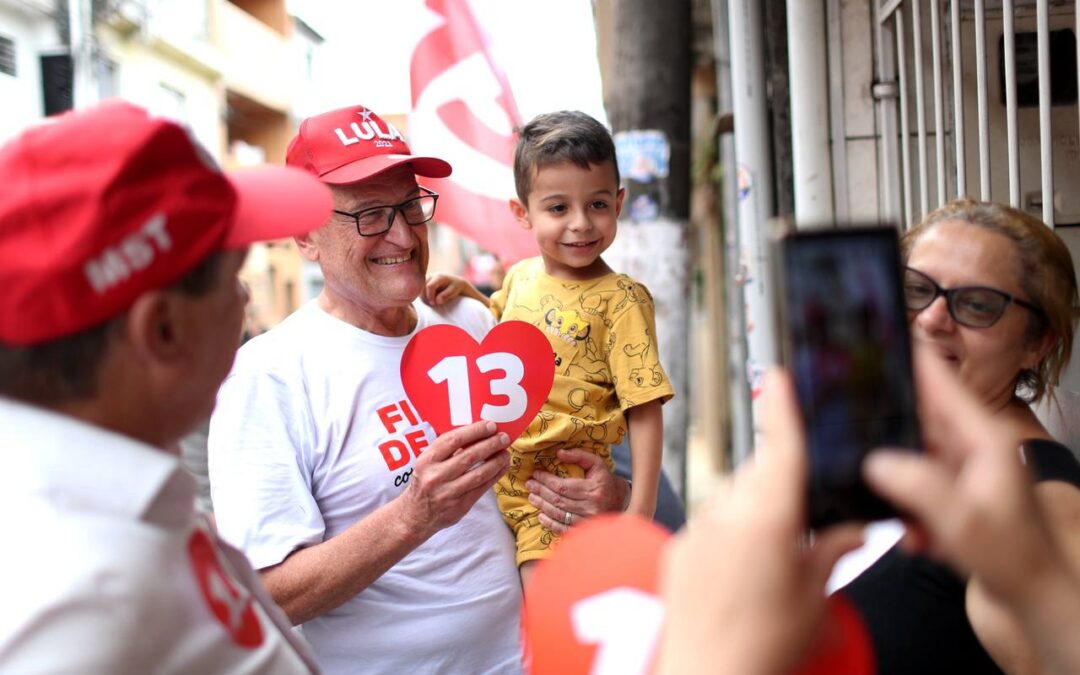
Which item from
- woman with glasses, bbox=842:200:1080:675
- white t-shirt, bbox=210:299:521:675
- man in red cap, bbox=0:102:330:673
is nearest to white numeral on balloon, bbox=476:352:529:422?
white t-shirt, bbox=210:299:521:675

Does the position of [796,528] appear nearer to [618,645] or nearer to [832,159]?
[618,645]

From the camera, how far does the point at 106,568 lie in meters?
0.86

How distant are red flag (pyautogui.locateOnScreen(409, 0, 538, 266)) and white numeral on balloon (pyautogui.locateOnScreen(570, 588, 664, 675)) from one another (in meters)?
3.20

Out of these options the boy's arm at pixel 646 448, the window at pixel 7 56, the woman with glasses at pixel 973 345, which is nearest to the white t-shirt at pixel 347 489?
the boy's arm at pixel 646 448

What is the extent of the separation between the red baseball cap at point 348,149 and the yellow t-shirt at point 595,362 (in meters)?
0.51

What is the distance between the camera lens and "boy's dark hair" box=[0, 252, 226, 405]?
3.19ft

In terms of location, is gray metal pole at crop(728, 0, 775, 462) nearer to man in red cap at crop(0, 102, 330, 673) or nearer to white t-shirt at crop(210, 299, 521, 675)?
white t-shirt at crop(210, 299, 521, 675)

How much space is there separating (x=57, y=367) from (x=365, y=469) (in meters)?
1.09

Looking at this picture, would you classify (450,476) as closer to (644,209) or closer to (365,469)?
(365,469)

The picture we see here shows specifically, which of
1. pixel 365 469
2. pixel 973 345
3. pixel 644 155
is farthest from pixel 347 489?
pixel 644 155

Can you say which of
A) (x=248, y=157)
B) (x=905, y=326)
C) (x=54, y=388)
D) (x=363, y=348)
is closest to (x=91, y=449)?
(x=54, y=388)

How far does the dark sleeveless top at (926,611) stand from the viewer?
1.40 metres

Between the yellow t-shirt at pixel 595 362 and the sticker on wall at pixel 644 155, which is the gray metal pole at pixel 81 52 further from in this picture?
the yellow t-shirt at pixel 595 362

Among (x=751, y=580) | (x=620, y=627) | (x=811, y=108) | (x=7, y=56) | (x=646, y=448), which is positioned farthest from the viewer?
(x=7, y=56)
